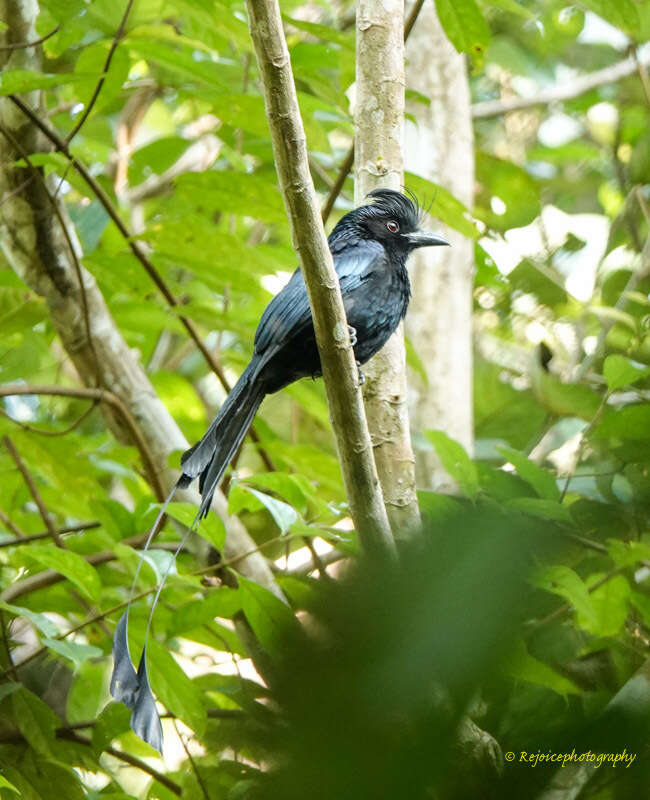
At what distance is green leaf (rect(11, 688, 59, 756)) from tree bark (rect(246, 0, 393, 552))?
1096 mm

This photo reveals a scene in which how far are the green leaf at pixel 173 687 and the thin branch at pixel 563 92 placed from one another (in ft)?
13.9

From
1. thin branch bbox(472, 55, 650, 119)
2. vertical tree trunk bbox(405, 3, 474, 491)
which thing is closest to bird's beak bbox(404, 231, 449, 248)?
vertical tree trunk bbox(405, 3, 474, 491)

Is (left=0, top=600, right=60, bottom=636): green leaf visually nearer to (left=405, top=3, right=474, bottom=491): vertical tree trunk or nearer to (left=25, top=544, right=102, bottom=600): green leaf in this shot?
(left=25, top=544, right=102, bottom=600): green leaf

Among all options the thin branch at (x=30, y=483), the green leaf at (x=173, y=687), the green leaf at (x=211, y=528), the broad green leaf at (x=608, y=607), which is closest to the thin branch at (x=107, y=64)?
the thin branch at (x=30, y=483)

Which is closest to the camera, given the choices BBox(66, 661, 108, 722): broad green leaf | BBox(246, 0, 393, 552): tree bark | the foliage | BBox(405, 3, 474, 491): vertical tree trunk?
the foliage

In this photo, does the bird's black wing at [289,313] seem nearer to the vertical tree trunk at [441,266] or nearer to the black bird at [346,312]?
the black bird at [346,312]

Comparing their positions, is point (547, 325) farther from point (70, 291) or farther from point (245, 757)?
point (245, 757)

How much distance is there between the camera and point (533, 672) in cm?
76

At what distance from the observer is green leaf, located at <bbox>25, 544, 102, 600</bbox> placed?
2355mm

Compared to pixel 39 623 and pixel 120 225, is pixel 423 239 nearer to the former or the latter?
pixel 120 225

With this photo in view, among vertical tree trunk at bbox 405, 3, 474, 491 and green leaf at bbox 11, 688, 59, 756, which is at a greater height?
vertical tree trunk at bbox 405, 3, 474, 491

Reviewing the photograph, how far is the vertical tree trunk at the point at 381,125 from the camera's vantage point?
9.31 ft

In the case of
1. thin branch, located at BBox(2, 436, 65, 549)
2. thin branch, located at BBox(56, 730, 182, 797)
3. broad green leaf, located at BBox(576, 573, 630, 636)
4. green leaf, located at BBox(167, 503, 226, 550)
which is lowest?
thin branch, located at BBox(56, 730, 182, 797)

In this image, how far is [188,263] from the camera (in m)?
3.16
